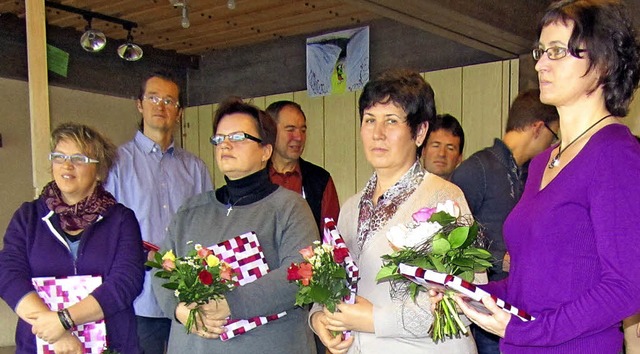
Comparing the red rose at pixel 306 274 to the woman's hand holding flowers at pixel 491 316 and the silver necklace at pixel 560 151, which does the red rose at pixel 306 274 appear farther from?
the silver necklace at pixel 560 151

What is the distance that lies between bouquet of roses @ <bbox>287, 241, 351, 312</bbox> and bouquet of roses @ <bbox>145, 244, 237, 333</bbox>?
272mm

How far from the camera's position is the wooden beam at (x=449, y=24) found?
3.48m

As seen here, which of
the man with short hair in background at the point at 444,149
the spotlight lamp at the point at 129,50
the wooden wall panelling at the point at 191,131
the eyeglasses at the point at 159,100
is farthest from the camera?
the wooden wall panelling at the point at 191,131

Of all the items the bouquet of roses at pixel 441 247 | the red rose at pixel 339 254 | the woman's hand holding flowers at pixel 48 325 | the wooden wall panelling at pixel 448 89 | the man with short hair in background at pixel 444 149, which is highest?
the wooden wall panelling at pixel 448 89

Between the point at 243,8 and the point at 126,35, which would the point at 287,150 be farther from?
the point at 126,35

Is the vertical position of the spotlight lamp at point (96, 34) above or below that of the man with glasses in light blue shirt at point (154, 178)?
above

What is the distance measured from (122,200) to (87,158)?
1.48 feet

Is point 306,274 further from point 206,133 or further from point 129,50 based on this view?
point 206,133

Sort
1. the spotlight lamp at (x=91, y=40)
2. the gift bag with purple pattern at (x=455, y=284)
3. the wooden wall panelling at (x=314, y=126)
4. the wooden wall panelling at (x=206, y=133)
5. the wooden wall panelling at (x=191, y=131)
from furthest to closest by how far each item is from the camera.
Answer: the wooden wall panelling at (x=191, y=131)
the wooden wall panelling at (x=206, y=133)
the wooden wall panelling at (x=314, y=126)
the spotlight lamp at (x=91, y=40)
the gift bag with purple pattern at (x=455, y=284)

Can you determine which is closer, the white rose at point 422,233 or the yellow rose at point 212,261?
the white rose at point 422,233

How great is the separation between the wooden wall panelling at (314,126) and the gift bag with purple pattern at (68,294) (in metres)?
3.80

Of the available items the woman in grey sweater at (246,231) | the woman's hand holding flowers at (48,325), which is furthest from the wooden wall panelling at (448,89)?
the woman's hand holding flowers at (48,325)

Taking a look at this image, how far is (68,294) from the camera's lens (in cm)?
206

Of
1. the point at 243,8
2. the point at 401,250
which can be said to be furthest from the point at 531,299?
the point at 243,8
